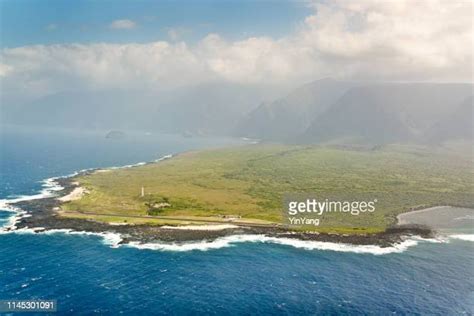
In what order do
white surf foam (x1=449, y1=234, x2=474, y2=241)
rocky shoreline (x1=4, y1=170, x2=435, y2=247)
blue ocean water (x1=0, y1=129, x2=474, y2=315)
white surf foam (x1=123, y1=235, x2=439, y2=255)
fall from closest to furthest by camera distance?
1. blue ocean water (x1=0, y1=129, x2=474, y2=315)
2. white surf foam (x1=123, y1=235, x2=439, y2=255)
3. rocky shoreline (x1=4, y1=170, x2=435, y2=247)
4. white surf foam (x1=449, y1=234, x2=474, y2=241)

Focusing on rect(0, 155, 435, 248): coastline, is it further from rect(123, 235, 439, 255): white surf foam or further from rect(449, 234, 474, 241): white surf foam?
rect(449, 234, 474, 241): white surf foam

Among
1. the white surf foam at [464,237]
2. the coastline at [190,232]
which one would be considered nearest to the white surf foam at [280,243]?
the coastline at [190,232]

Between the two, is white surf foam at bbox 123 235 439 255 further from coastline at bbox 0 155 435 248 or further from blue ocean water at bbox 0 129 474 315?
blue ocean water at bbox 0 129 474 315

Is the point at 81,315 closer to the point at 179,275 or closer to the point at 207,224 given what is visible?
the point at 179,275

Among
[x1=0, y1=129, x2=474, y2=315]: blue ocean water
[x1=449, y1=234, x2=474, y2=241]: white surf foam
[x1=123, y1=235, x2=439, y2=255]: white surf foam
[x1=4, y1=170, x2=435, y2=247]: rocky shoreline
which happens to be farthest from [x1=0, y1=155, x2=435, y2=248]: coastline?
[x1=0, y1=129, x2=474, y2=315]: blue ocean water

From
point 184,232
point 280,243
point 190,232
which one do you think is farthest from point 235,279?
point 184,232

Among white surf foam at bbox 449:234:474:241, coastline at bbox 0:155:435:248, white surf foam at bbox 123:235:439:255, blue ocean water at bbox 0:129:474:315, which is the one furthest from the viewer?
white surf foam at bbox 449:234:474:241

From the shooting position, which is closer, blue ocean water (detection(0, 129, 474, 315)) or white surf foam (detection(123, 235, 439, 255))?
blue ocean water (detection(0, 129, 474, 315))

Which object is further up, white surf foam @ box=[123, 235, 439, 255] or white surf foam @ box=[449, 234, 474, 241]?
white surf foam @ box=[123, 235, 439, 255]

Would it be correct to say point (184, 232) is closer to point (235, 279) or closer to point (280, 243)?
point (280, 243)
